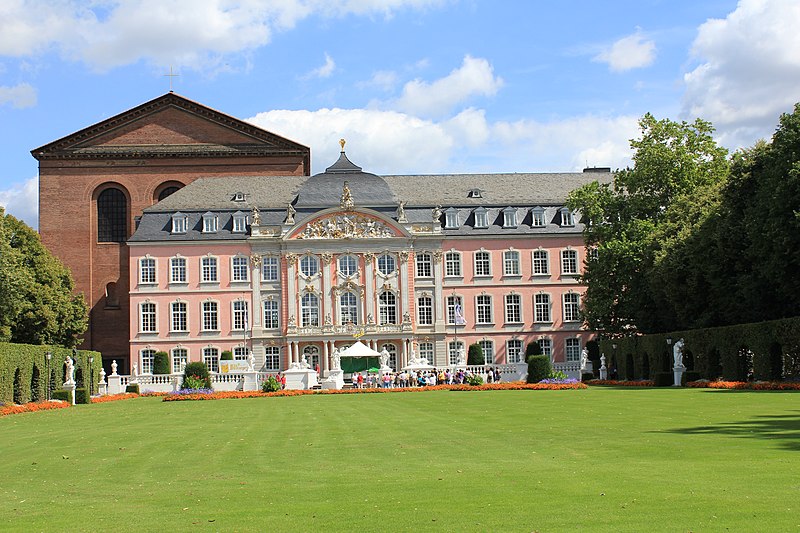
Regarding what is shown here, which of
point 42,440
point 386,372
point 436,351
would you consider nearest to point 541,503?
point 42,440

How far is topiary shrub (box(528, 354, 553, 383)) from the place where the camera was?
57.8 m

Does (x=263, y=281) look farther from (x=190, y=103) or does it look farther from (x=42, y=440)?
(x=42, y=440)

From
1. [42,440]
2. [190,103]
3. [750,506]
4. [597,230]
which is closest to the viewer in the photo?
[750,506]

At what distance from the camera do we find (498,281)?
8456 cm

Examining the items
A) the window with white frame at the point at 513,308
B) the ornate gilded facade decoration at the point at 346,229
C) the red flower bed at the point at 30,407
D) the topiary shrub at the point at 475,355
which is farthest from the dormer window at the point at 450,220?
the red flower bed at the point at 30,407

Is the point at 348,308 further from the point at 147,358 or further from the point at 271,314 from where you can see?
the point at 147,358

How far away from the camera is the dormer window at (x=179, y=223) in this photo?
273 ft

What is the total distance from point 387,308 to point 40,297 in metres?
25.7

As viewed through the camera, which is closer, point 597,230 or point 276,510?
point 276,510

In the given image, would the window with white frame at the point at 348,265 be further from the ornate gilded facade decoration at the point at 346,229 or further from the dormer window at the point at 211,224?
the dormer window at the point at 211,224

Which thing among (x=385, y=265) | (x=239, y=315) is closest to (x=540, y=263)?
(x=385, y=265)

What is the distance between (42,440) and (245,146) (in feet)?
215

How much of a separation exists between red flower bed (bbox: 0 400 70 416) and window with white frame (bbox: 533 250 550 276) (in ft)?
142

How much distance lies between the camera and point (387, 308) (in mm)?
83000
